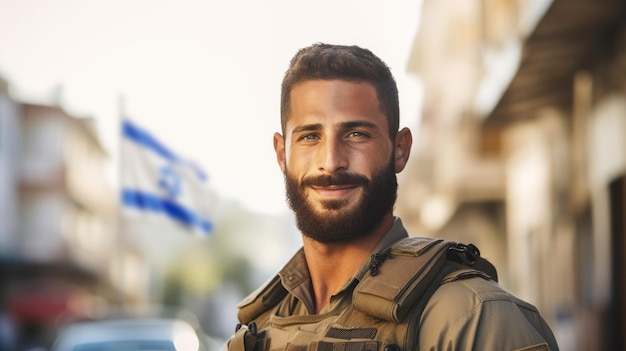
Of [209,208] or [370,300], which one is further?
[209,208]

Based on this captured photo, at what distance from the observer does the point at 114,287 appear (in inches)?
3086

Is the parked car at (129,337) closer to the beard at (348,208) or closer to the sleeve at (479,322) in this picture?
the beard at (348,208)

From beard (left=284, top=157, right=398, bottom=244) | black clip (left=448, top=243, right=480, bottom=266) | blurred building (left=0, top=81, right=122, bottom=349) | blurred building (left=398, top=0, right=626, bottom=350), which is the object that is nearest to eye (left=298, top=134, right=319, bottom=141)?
beard (left=284, top=157, right=398, bottom=244)

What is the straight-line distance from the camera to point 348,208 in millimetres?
2908

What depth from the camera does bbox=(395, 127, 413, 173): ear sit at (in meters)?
3.03

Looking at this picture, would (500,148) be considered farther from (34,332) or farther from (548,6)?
(34,332)

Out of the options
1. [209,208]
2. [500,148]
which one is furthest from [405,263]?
[500,148]

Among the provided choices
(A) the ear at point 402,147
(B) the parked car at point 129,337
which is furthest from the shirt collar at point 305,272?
(B) the parked car at point 129,337

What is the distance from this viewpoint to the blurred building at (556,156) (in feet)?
34.4

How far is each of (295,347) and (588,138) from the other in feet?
31.6

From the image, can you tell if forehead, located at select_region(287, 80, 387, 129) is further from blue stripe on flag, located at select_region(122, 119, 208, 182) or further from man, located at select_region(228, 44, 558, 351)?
blue stripe on flag, located at select_region(122, 119, 208, 182)

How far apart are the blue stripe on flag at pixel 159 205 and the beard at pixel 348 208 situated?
23.7ft

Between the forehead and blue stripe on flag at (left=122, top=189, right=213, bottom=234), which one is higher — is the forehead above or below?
above

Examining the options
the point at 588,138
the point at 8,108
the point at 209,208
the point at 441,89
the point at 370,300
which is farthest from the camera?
the point at 8,108
